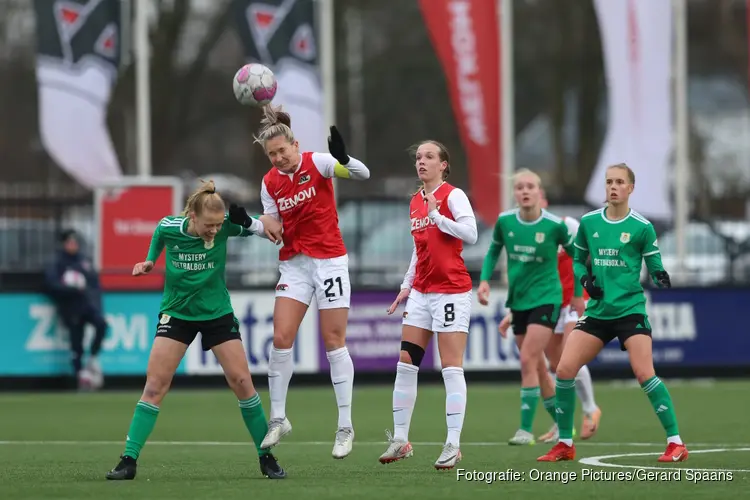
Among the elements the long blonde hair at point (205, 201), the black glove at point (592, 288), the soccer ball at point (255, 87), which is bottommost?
the black glove at point (592, 288)

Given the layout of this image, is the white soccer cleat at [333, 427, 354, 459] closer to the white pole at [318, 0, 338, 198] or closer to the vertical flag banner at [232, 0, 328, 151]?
the vertical flag banner at [232, 0, 328, 151]

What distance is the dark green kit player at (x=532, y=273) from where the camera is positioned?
13203 millimetres

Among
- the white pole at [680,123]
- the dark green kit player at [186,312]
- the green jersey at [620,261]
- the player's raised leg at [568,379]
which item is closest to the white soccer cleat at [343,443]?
the dark green kit player at [186,312]

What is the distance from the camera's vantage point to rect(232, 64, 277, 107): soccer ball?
1134 cm

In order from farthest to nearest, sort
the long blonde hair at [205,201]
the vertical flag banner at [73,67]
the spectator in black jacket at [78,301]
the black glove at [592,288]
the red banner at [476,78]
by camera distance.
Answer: the red banner at [476,78], the vertical flag banner at [73,67], the spectator in black jacket at [78,301], the black glove at [592,288], the long blonde hair at [205,201]

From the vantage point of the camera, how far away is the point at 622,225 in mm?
11391

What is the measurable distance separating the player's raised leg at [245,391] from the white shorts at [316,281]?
3.31 ft

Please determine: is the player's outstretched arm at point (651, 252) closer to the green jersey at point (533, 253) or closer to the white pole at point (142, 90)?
the green jersey at point (533, 253)

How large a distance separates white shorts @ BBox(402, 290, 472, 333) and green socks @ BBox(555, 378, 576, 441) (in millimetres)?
1034

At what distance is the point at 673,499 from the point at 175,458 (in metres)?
4.55

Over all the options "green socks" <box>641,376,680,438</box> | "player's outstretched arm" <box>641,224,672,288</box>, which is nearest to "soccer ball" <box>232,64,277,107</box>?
"player's outstretched arm" <box>641,224,672,288</box>

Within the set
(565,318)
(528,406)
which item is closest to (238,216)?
(528,406)

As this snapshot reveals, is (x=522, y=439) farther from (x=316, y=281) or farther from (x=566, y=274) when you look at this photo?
(x=316, y=281)

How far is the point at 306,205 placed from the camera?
1128cm
